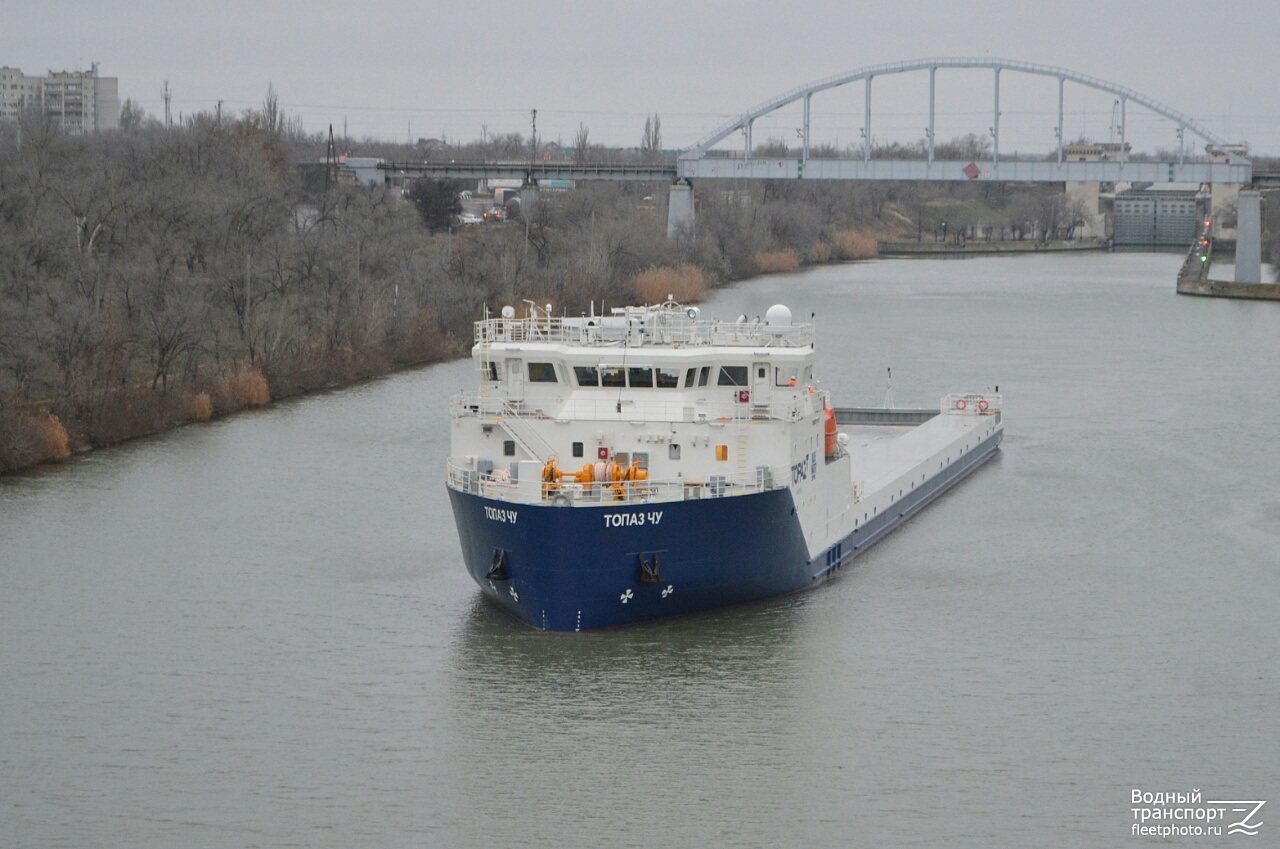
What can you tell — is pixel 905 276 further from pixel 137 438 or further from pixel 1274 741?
pixel 1274 741

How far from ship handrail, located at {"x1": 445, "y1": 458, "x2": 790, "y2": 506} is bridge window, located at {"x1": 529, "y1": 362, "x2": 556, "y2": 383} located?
66.2 inches

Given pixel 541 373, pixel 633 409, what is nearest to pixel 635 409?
pixel 633 409

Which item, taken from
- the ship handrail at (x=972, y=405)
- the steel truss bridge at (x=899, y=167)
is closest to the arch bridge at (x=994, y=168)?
the steel truss bridge at (x=899, y=167)

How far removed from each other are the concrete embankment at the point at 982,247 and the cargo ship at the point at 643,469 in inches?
3285

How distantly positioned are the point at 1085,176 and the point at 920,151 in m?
79.6

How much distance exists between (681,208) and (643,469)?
5926 cm

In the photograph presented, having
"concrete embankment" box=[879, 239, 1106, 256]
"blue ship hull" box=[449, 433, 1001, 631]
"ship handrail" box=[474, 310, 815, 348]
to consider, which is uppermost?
"concrete embankment" box=[879, 239, 1106, 256]

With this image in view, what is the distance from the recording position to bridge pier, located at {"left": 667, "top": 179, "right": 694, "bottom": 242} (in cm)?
7670

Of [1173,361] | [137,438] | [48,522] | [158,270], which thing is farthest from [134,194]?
[1173,361]

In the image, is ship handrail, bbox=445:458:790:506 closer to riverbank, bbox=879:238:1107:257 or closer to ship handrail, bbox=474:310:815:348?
ship handrail, bbox=474:310:815:348

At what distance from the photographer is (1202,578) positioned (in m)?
23.3

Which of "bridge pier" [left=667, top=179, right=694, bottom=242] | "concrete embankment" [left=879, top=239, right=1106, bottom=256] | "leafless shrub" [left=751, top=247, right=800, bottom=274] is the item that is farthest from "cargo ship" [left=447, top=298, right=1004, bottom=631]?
"concrete embankment" [left=879, top=239, right=1106, bottom=256]

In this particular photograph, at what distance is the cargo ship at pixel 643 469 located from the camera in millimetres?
19359

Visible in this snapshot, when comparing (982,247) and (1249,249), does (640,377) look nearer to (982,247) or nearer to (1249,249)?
(1249,249)
